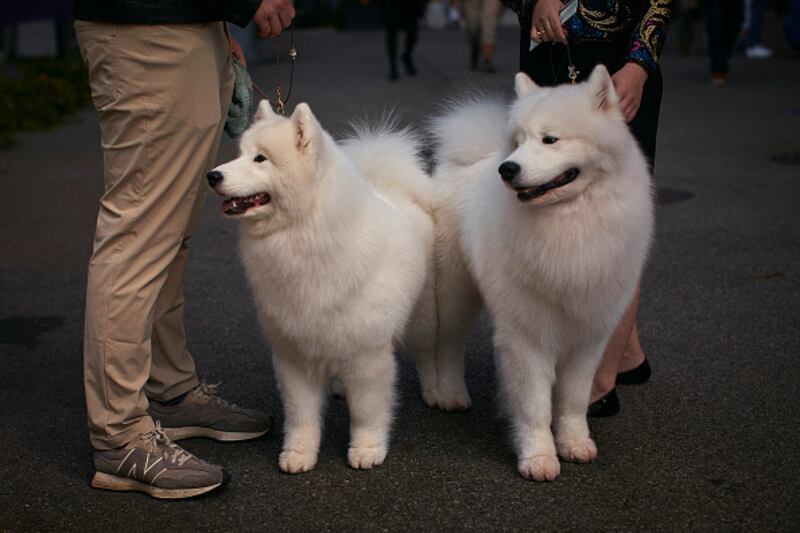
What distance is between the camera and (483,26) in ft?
50.3

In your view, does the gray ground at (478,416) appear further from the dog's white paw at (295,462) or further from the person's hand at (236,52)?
the person's hand at (236,52)

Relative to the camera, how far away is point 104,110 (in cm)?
300

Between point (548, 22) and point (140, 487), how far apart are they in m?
2.20

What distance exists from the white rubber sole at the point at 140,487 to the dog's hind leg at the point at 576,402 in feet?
4.13

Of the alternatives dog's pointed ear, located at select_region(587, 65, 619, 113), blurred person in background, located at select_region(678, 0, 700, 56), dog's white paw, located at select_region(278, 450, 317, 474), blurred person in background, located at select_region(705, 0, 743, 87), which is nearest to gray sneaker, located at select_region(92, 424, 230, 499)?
dog's white paw, located at select_region(278, 450, 317, 474)

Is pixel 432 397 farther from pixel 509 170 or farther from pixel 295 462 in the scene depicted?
pixel 509 170

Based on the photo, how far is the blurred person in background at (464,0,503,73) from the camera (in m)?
15.2

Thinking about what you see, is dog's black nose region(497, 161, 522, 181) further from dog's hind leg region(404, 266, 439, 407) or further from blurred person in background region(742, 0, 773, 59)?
blurred person in background region(742, 0, 773, 59)

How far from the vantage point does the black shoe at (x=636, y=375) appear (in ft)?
13.4

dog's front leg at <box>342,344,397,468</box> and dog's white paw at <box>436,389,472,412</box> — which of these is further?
dog's white paw at <box>436,389,472,412</box>

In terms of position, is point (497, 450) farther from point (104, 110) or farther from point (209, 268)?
point (209, 268)

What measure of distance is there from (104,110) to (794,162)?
279 inches

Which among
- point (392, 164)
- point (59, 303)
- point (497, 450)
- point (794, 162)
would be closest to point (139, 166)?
point (392, 164)

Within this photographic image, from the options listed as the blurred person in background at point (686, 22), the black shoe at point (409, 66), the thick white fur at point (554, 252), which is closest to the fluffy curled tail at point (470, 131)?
the thick white fur at point (554, 252)
